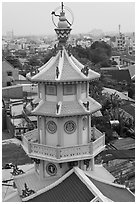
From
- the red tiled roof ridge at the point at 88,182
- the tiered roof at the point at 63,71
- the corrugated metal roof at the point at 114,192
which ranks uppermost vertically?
the tiered roof at the point at 63,71

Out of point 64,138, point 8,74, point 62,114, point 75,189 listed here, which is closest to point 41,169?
point 64,138

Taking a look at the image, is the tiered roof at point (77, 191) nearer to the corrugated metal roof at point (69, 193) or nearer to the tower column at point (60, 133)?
the corrugated metal roof at point (69, 193)

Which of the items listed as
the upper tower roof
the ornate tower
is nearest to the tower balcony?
the ornate tower

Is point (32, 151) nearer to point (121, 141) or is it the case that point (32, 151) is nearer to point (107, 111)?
point (121, 141)

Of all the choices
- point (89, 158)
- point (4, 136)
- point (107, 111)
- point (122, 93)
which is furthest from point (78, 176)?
→ point (122, 93)

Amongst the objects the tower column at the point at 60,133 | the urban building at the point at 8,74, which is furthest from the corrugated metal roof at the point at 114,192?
the urban building at the point at 8,74

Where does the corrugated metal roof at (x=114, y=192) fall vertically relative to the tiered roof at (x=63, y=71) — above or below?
below

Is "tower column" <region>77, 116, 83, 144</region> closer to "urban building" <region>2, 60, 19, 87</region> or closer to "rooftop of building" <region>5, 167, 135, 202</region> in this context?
"rooftop of building" <region>5, 167, 135, 202</region>
